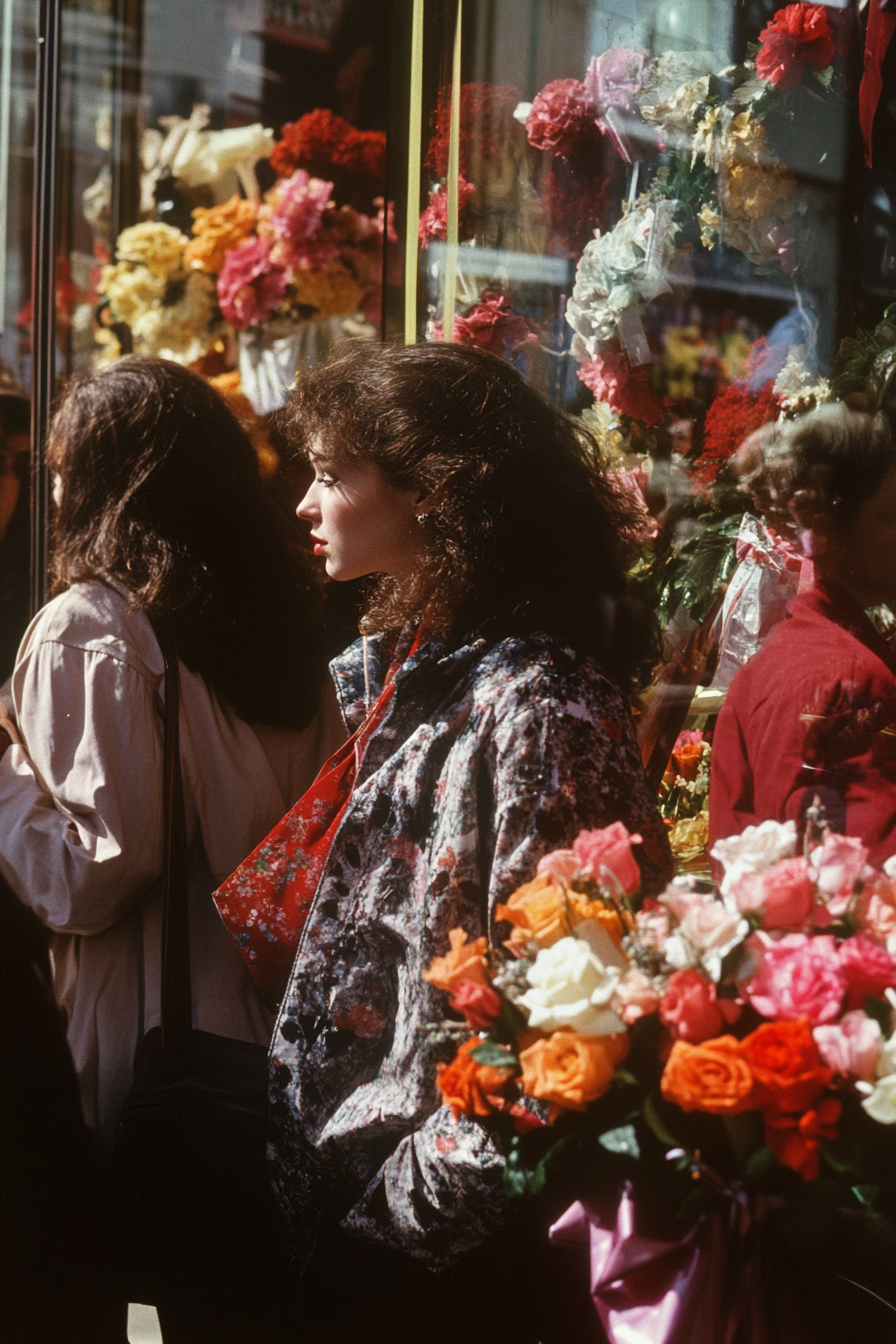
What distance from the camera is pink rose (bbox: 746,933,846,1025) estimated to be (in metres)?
1.04

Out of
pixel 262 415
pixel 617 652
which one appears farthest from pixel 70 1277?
pixel 262 415

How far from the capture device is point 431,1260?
142 cm

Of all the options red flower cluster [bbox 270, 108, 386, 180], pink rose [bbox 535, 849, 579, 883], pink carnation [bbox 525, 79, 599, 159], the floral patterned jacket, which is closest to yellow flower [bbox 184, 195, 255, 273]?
red flower cluster [bbox 270, 108, 386, 180]

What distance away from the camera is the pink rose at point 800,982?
1.04 m

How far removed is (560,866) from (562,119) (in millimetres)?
1585

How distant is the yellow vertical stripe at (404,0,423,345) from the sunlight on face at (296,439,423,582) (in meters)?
0.99

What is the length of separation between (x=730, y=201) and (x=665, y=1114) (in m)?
1.46

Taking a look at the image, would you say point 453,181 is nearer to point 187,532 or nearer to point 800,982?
point 187,532

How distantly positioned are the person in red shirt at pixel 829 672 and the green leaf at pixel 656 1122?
1.78 ft

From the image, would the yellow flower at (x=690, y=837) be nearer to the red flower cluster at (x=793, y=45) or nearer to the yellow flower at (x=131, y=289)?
the red flower cluster at (x=793, y=45)

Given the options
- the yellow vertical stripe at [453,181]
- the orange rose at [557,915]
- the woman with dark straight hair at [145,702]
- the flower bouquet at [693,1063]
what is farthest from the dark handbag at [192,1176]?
the yellow vertical stripe at [453,181]

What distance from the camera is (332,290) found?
10.8 ft

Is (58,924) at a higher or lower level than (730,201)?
lower

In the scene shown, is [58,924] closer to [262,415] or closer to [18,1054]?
[18,1054]
